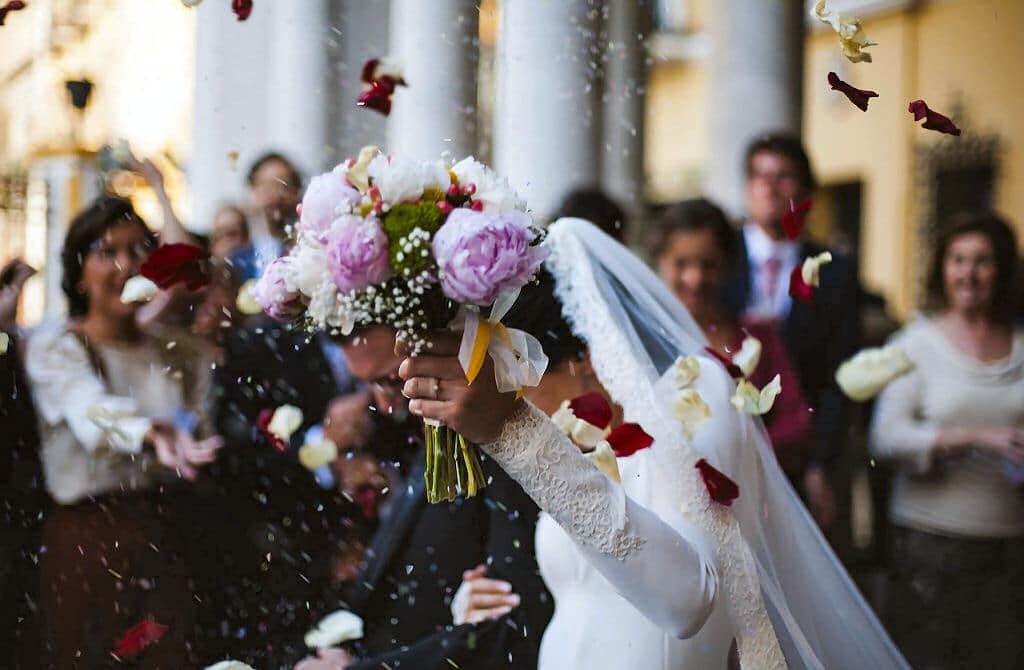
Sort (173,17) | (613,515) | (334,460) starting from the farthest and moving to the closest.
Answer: (173,17)
(334,460)
(613,515)

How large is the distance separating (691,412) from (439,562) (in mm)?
921

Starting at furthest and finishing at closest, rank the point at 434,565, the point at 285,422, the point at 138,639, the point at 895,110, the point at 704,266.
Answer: the point at 895,110, the point at 704,266, the point at 285,422, the point at 434,565, the point at 138,639

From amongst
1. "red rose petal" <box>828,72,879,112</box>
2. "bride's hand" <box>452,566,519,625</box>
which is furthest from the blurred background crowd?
"red rose petal" <box>828,72,879,112</box>

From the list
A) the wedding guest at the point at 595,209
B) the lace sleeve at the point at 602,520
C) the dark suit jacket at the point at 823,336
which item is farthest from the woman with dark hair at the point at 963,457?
the lace sleeve at the point at 602,520

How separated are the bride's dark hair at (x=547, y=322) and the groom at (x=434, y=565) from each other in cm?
32

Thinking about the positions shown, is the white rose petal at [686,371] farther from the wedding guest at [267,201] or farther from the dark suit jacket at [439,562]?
the wedding guest at [267,201]

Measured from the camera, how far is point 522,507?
3.20 m

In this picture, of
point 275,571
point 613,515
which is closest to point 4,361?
point 275,571

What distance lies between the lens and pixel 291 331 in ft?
13.8

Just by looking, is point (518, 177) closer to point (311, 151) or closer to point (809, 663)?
point (311, 151)

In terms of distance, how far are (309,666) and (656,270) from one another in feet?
6.04

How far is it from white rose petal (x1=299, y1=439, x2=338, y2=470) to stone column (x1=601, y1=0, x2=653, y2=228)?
1.59 meters

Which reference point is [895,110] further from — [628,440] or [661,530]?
[661,530]

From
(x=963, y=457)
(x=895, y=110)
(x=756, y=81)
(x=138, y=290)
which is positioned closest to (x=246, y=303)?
(x=138, y=290)
